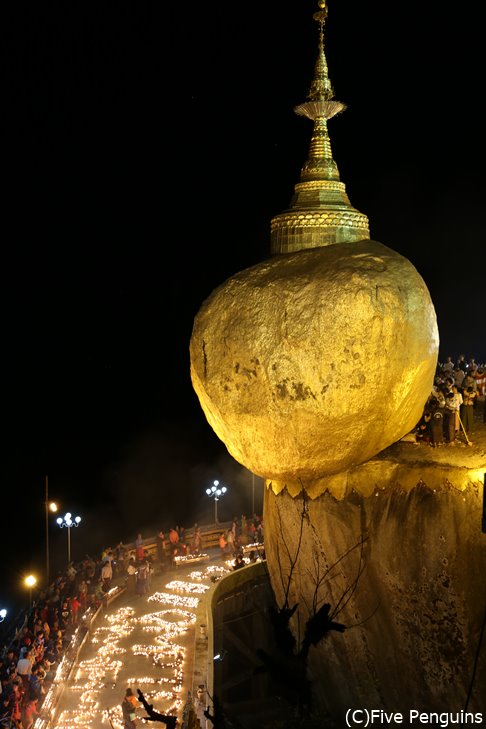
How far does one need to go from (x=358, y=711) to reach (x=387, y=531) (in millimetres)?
2271

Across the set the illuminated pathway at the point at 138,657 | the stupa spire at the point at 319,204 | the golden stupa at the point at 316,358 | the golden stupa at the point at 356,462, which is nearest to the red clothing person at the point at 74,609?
→ the illuminated pathway at the point at 138,657

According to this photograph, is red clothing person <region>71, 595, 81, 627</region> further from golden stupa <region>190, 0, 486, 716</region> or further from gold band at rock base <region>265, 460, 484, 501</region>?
gold band at rock base <region>265, 460, 484, 501</region>

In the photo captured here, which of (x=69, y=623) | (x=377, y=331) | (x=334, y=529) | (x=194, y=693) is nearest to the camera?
(x=377, y=331)

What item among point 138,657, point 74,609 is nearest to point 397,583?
point 138,657

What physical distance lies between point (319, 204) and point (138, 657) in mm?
9149

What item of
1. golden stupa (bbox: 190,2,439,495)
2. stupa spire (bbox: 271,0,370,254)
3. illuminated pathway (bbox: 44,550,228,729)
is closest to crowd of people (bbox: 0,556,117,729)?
illuminated pathway (bbox: 44,550,228,729)

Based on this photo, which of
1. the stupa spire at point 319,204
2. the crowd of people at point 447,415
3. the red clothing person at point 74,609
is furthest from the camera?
the red clothing person at point 74,609

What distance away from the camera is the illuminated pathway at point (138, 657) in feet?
42.7

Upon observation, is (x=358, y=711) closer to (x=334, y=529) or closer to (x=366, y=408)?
(x=334, y=529)

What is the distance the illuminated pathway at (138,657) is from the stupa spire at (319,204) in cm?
720

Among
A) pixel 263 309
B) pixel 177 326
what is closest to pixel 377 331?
pixel 263 309

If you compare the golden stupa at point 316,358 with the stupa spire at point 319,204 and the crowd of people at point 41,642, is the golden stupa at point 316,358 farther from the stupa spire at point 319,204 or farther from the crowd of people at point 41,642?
the crowd of people at point 41,642

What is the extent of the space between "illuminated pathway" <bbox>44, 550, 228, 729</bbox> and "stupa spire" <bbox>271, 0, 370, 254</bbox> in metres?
7.20

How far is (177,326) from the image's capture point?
33.8 meters
